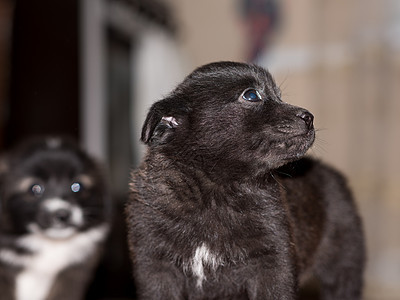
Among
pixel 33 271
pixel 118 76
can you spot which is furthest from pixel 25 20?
pixel 33 271

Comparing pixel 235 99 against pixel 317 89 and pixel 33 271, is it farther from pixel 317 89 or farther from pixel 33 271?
pixel 317 89

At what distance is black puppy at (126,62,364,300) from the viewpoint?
1.45 m

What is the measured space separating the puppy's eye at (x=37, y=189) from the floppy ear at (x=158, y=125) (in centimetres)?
137

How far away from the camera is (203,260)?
4.80ft

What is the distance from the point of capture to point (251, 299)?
4.81 feet

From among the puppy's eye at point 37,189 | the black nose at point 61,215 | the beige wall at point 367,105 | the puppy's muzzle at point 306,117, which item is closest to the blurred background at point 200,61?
the beige wall at point 367,105

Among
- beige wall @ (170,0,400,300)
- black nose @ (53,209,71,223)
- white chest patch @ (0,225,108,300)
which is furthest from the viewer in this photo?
beige wall @ (170,0,400,300)

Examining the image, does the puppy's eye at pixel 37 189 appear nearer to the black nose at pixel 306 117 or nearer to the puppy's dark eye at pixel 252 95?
the puppy's dark eye at pixel 252 95

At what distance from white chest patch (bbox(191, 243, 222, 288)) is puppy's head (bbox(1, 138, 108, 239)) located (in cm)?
135

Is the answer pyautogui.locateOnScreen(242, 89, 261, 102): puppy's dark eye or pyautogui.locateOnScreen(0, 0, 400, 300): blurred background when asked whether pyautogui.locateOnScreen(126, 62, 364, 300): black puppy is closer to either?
pyautogui.locateOnScreen(242, 89, 261, 102): puppy's dark eye

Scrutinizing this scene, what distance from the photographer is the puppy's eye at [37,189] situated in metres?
2.78

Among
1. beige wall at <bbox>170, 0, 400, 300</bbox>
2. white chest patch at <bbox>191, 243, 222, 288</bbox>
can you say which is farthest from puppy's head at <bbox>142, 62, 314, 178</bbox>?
beige wall at <bbox>170, 0, 400, 300</bbox>

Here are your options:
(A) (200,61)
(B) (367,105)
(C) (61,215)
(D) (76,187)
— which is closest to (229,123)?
(C) (61,215)

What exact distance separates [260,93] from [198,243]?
0.43m
